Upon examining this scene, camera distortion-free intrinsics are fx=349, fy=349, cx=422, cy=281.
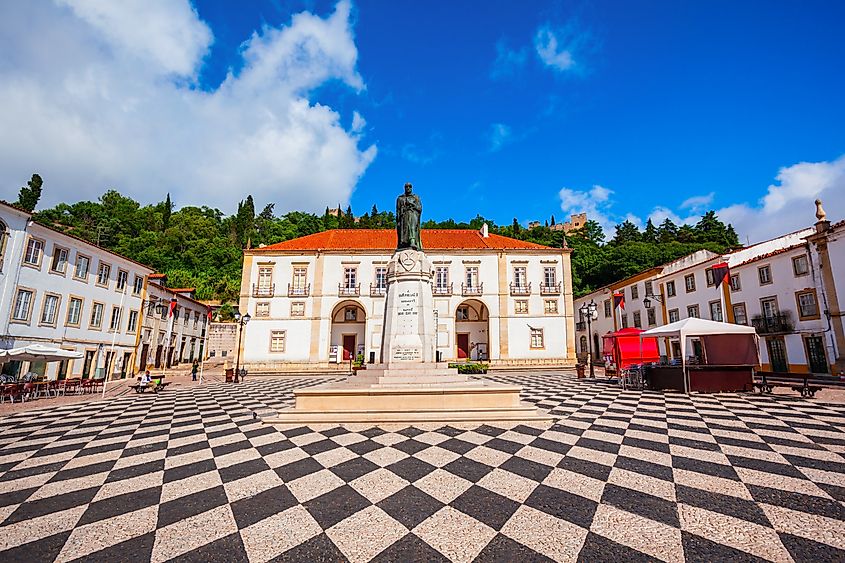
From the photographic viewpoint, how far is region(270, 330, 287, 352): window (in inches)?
1021

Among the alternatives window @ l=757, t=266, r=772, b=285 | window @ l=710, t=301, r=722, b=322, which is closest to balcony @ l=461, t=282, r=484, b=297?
window @ l=710, t=301, r=722, b=322

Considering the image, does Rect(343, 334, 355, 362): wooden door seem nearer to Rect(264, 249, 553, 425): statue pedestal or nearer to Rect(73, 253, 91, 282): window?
Rect(73, 253, 91, 282): window

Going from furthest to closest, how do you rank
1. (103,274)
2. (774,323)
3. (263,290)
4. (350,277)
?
(350,277) < (263,290) < (774,323) < (103,274)

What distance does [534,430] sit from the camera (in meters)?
6.12

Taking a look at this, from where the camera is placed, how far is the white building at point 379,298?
26047mm

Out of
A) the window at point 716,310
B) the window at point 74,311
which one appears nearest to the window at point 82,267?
the window at point 74,311

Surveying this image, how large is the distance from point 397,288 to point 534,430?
4419mm

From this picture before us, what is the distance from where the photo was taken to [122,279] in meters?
20.8

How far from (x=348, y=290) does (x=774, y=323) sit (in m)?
26.9

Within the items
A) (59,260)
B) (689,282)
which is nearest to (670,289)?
(689,282)

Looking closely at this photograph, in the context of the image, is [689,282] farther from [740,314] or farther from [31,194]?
[31,194]

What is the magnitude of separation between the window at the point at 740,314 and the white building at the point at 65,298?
119ft

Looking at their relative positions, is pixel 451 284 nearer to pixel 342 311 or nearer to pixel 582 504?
pixel 342 311

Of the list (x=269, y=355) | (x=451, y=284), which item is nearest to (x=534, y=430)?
(x=451, y=284)
